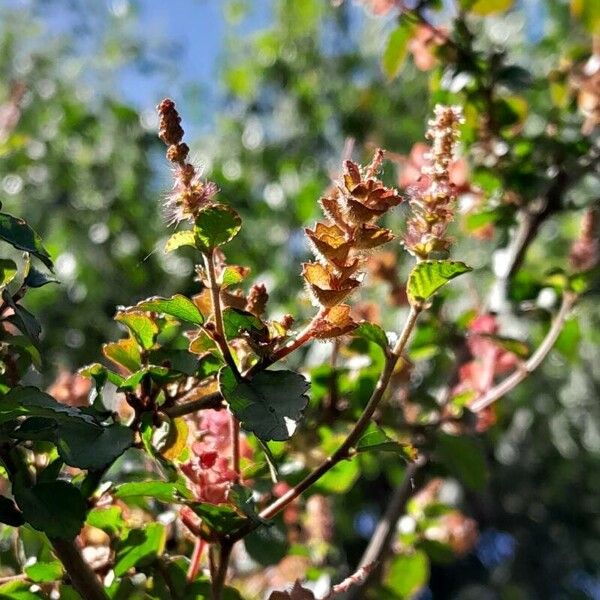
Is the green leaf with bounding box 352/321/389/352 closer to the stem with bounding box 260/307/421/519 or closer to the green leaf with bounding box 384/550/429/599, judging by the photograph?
the stem with bounding box 260/307/421/519

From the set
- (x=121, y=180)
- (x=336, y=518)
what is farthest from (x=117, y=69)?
(x=336, y=518)

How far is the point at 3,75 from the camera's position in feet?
12.1

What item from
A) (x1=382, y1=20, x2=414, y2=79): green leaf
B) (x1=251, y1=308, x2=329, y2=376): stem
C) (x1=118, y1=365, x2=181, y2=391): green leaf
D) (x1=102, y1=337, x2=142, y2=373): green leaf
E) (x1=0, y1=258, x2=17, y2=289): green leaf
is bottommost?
(x1=251, y1=308, x2=329, y2=376): stem

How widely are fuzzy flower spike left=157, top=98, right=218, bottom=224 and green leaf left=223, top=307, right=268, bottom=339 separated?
0.05 metres

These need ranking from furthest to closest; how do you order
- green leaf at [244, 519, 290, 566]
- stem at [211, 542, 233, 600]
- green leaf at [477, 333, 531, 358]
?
green leaf at [477, 333, 531, 358] < green leaf at [244, 519, 290, 566] < stem at [211, 542, 233, 600]

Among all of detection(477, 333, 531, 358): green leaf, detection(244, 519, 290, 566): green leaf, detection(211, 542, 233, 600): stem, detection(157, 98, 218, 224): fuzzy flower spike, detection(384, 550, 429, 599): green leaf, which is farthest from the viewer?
detection(384, 550, 429, 599): green leaf

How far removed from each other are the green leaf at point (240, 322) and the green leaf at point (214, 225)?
4cm

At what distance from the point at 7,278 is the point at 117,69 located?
3.39m

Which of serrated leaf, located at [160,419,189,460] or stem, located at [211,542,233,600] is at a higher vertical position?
serrated leaf, located at [160,419,189,460]

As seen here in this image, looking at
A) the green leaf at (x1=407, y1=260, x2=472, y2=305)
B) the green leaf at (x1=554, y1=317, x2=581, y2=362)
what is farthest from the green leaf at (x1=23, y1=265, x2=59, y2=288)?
the green leaf at (x1=554, y1=317, x2=581, y2=362)

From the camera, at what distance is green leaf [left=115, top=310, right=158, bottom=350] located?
55 centimetres

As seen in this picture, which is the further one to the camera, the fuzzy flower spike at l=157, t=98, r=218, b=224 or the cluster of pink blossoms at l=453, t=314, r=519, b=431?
the cluster of pink blossoms at l=453, t=314, r=519, b=431

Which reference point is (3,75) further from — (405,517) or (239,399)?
(239,399)

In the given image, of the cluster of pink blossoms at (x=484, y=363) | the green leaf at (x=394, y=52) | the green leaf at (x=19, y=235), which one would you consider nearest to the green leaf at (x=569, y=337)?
the cluster of pink blossoms at (x=484, y=363)
